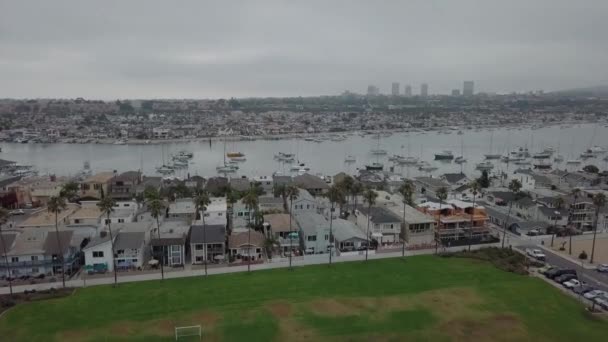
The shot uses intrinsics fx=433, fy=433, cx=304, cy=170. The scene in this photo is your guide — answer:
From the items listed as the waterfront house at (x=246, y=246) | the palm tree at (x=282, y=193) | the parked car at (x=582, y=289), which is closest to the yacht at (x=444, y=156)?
the palm tree at (x=282, y=193)

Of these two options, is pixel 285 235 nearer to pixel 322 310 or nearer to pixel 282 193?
pixel 282 193

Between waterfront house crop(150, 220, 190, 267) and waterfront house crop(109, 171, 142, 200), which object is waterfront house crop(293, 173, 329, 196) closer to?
waterfront house crop(109, 171, 142, 200)

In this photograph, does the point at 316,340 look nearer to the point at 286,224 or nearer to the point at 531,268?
the point at 286,224

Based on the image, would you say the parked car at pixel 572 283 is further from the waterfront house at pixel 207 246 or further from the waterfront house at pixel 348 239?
the waterfront house at pixel 207 246

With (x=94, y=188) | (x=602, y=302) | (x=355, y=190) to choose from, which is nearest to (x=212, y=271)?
(x=355, y=190)

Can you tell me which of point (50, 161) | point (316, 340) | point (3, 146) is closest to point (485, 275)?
point (316, 340)

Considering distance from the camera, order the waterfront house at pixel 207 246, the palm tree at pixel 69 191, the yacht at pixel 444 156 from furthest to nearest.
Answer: the yacht at pixel 444 156, the palm tree at pixel 69 191, the waterfront house at pixel 207 246

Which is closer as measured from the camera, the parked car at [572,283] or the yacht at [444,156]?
the parked car at [572,283]
